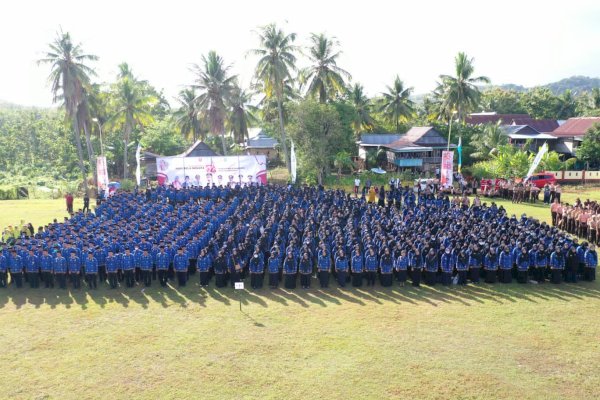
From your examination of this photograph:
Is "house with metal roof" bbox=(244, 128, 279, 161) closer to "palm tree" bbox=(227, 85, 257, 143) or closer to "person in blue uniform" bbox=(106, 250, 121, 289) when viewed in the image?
"palm tree" bbox=(227, 85, 257, 143)

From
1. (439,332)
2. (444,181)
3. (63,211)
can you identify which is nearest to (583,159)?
(444,181)

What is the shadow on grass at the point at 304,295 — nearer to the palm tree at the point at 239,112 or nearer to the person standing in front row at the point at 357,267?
the person standing in front row at the point at 357,267

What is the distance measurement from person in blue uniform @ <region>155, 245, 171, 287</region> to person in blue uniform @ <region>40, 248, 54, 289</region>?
9.73ft

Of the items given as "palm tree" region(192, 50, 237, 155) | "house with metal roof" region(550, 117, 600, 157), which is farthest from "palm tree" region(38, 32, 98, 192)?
"house with metal roof" region(550, 117, 600, 157)

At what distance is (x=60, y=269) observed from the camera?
14047 mm

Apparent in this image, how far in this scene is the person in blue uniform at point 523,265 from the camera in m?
14.0

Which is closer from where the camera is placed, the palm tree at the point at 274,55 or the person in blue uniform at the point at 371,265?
the person in blue uniform at the point at 371,265

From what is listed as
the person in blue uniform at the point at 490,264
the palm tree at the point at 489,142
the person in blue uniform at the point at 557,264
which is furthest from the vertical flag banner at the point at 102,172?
the palm tree at the point at 489,142

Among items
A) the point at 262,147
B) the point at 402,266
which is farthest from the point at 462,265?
the point at 262,147

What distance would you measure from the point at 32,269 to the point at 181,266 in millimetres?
4201

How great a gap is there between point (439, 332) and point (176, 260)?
748 centimetres

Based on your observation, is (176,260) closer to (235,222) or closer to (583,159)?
Result: (235,222)

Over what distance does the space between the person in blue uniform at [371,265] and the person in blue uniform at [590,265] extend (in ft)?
19.4

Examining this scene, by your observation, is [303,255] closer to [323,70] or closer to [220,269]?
[220,269]
